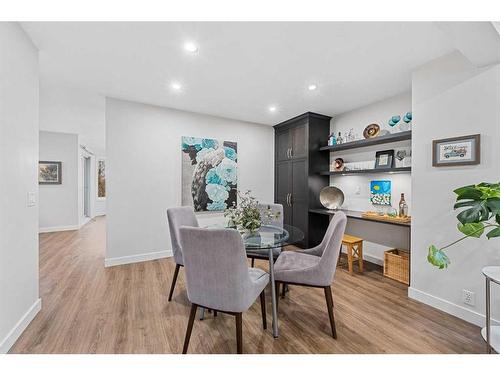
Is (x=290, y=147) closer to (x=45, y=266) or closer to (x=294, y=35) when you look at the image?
(x=294, y=35)

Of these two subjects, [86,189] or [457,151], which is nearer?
[457,151]

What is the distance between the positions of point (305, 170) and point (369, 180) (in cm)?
103

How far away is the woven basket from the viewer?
9.57 feet

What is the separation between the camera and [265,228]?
108 inches

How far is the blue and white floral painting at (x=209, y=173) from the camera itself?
404 cm

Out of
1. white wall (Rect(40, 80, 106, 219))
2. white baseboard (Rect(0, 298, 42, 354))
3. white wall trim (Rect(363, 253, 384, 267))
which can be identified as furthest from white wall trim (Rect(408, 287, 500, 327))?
white wall (Rect(40, 80, 106, 219))

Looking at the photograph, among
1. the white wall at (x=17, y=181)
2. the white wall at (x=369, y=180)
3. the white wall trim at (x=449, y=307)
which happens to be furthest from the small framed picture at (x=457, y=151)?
the white wall at (x=17, y=181)

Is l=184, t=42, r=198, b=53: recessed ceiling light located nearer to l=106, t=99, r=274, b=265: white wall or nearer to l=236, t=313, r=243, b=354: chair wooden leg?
l=106, t=99, r=274, b=265: white wall

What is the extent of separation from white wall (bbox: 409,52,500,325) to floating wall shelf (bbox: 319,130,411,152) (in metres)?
0.43

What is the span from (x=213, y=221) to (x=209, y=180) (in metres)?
0.76

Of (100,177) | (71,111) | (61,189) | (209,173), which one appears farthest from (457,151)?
(100,177)

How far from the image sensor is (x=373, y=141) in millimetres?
3248

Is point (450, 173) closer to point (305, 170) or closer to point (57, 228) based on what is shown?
point (305, 170)
